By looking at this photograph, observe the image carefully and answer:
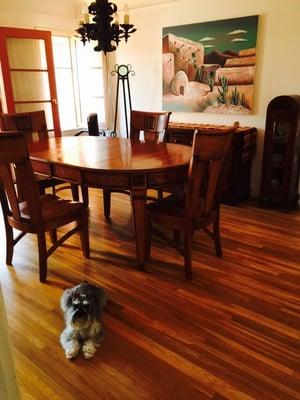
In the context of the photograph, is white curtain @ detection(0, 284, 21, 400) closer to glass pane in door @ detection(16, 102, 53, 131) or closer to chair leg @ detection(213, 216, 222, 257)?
chair leg @ detection(213, 216, 222, 257)

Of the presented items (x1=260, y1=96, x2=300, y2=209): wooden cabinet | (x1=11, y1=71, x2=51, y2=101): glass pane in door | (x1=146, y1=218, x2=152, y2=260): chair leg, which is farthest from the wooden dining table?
(x1=11, y1=71, x2=51, y2=101): glass pane in door

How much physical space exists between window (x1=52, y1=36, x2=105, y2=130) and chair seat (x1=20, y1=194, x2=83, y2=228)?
297 centimetres

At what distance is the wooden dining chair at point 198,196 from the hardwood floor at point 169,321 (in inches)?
12.3

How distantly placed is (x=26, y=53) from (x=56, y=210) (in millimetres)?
2975

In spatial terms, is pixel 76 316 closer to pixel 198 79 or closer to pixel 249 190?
pixel 249 190

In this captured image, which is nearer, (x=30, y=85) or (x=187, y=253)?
(x=187, y=253)

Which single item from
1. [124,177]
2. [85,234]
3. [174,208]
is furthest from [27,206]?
[174,208]

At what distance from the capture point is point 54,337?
5.90ft

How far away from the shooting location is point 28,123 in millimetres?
3350

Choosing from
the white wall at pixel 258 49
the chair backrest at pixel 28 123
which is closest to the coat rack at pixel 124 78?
the white wall at pixel 258 49

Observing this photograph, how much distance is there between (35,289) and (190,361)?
3.75 ft

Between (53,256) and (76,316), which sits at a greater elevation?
(76,316)

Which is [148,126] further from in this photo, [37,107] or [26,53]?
[26,53]

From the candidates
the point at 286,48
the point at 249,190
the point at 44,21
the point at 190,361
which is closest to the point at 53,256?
the point at 190,361
